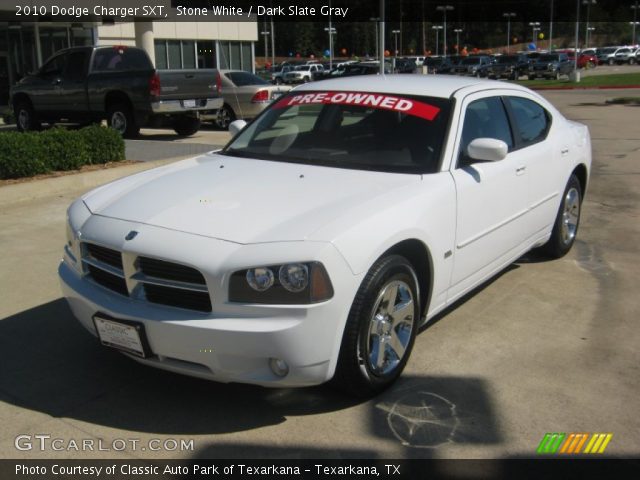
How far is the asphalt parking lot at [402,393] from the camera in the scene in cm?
337

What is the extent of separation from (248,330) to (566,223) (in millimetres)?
4031

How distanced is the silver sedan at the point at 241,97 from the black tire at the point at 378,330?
13.3 metres

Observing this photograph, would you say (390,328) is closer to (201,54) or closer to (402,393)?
(402,393)

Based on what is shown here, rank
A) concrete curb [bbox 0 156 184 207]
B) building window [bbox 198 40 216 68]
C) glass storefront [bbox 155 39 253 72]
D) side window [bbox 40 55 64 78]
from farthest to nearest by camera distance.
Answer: building window [bbox 198 40 216 68] → glass storefront [bbox 155 39 253 72] → side window [bbox 40 55 64 78] → concrete curb [bbox 0 156 184 207]

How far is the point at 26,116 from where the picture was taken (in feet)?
51.5

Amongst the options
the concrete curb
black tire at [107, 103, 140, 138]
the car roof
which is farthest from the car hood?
black tire at [107, 103, 140, 138]

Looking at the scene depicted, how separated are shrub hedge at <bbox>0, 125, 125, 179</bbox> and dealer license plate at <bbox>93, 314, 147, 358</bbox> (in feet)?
20.5

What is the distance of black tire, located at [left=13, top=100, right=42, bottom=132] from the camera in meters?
15.6

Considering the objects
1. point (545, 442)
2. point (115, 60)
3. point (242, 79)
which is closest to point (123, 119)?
point (115, 60)

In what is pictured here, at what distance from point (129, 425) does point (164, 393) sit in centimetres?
36

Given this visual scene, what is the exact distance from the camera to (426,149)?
172 inches

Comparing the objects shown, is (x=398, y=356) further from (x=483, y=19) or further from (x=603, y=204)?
(x=483, y=19)

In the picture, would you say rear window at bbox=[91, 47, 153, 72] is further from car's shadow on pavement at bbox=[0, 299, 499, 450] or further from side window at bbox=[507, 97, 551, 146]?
car's shadow on pavement at bbox=[0, 299, 499, 450]

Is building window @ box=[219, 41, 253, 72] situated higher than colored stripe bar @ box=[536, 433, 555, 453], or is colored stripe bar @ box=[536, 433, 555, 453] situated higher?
building window @ box=[219, 41, 253, 72]
